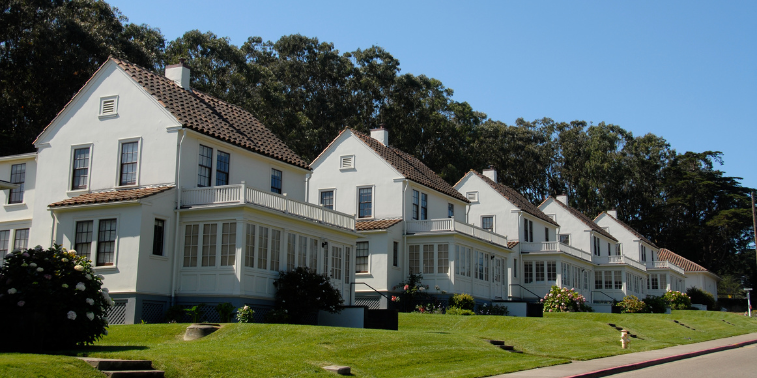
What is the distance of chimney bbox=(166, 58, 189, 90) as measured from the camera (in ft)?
97.3

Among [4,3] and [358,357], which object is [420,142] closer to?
[4,3]

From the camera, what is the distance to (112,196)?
23859 millimetres

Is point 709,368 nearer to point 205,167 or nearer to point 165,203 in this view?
point 165,203

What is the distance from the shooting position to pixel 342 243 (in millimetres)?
28609

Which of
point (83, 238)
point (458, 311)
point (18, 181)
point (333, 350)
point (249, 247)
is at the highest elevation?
point (18, 181)

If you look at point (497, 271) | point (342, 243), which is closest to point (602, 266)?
point (497, 271)

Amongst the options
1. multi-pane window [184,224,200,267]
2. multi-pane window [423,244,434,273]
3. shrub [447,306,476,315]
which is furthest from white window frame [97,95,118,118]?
shrub [447,306,476,315]

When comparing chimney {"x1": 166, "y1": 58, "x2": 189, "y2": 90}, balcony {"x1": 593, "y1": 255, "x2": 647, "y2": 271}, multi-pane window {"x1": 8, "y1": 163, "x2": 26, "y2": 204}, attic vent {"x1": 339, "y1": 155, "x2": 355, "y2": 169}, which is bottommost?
balcony {"x1": 593, "y1": 255, "x2": 647, "y2": 271}

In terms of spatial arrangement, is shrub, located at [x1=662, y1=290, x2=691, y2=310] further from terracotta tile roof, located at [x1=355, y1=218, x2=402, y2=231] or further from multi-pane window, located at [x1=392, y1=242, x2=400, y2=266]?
terracotta tile roof, located at [x1=355, y1=218, x2=402, y2=231]

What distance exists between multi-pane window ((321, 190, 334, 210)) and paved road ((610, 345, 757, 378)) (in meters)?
22.1

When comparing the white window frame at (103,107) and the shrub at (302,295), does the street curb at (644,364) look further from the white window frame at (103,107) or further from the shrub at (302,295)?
the white window frame at (103,107)

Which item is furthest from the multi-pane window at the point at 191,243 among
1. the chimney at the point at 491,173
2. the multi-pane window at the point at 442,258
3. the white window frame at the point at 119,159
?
the chimney at the point at 491,173

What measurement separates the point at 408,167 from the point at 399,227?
493 centimetres

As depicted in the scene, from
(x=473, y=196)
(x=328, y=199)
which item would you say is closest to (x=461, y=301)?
(x=328, y=199)
